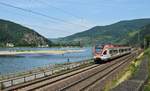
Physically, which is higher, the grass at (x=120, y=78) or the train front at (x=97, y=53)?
the train front at (x=97, y=53)

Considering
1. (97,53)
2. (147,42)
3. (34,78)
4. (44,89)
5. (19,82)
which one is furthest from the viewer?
(147,42)

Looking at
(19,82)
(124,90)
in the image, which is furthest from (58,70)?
Result: (124,90)

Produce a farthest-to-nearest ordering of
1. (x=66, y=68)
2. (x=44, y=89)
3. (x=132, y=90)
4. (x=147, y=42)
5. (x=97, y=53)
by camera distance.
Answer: (x=147, y=42) → (x=97, y=53) → (x=66, y=68) → (x=44, y=89) → (x=132, y=90)

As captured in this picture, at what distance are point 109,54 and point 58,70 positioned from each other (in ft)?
65.8

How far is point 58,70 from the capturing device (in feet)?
140

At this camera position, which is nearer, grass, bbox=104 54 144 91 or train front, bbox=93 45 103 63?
grass, bbox=104 54 144 91

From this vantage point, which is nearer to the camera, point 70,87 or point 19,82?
point 70,87

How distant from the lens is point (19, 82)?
29953 mm

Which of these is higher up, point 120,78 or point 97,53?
point 97,53

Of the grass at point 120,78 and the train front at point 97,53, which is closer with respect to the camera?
the grass at point 120,78

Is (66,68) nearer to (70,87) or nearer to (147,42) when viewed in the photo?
(70,87)

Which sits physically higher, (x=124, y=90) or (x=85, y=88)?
(x=124, y=90)

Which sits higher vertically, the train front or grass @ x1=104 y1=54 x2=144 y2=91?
the train front

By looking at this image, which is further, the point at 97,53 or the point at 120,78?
the point at 97,53
